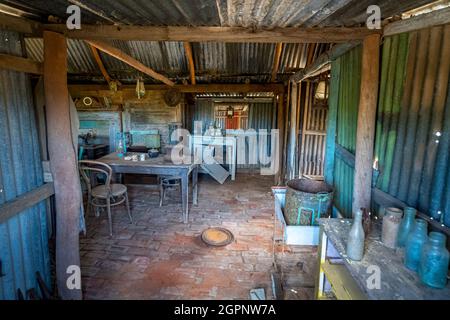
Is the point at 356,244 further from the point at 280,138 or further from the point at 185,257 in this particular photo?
the point at 280,138

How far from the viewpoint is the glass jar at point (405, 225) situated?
171 cm

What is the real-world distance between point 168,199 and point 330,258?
386 centimetres

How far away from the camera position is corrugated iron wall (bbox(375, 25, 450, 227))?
1.72 m

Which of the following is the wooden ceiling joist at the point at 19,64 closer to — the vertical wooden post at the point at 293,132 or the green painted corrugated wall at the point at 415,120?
the green painted corrugated wall at the point at 415,120

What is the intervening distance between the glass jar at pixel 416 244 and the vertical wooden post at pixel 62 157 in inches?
108

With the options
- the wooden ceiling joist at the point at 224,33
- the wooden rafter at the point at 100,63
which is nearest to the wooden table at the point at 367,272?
the wooden ceiling joist at the point at 224,33

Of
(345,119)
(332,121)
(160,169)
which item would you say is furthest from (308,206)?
(160,169)

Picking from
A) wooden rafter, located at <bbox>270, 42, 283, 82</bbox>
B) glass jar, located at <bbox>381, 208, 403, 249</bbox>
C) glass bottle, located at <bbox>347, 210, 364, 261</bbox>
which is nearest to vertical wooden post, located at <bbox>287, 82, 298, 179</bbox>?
wooden rafter, located at <bbox>270, 42, 283, 82</bbox>

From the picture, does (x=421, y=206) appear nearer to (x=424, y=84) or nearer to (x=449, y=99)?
(x=449, y=99)

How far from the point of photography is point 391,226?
1804 mm

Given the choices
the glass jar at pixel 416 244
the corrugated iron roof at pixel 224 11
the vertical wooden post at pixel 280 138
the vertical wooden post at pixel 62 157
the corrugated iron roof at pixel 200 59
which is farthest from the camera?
the vertical wooden post at pixel 280 138

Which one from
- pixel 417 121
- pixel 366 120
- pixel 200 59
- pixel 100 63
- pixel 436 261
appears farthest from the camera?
pixel 100 63

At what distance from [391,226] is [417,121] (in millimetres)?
856
